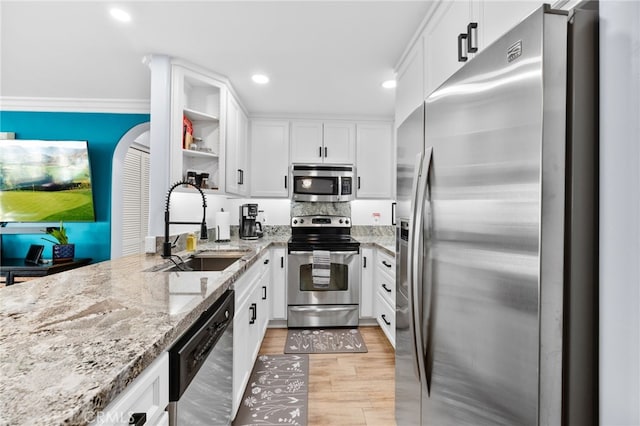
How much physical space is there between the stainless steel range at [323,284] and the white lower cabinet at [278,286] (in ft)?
0.18

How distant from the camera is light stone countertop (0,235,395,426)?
0.49 m

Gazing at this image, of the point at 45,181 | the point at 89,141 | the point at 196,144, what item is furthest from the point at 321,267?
the point at 45,181

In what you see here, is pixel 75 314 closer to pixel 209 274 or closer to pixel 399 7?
pixel 209 274

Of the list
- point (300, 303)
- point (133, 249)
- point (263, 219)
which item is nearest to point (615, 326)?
point (300, 303)

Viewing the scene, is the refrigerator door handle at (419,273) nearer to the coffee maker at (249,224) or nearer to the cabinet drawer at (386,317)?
the cabinet drawer at (386,317)

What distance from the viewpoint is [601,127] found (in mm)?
616

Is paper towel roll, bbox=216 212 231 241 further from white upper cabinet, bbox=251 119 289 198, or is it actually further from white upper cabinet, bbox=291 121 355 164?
white upper cabinet, bbox=291 121 355 164

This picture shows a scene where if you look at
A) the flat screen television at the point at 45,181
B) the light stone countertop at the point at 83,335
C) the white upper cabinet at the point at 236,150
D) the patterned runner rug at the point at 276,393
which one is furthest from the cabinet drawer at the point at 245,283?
the flat screen television at the point at 45,181

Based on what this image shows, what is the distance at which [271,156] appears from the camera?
365 centimetres

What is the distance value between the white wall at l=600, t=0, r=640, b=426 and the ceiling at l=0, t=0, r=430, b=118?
4.69 feet

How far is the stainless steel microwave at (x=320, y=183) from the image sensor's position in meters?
3.52

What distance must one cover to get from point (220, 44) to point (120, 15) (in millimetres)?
610

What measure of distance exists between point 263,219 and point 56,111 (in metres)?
2.67

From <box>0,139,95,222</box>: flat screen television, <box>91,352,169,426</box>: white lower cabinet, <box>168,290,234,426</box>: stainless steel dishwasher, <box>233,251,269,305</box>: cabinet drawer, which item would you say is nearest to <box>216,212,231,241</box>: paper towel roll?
<box>233,251,269,305</box>: cabinet drawer
